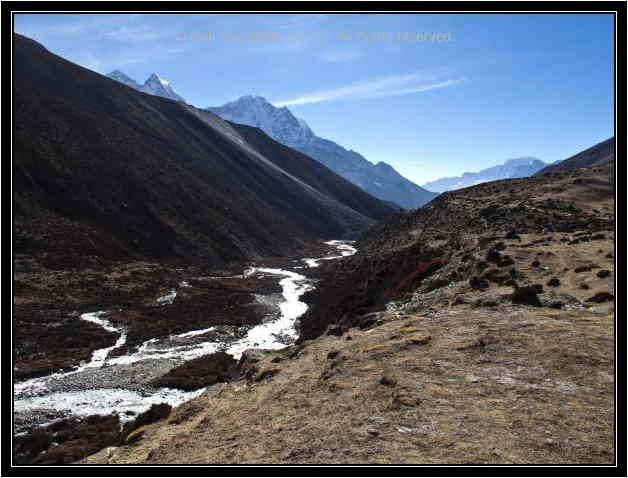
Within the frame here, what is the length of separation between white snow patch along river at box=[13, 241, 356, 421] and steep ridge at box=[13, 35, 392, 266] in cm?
2771

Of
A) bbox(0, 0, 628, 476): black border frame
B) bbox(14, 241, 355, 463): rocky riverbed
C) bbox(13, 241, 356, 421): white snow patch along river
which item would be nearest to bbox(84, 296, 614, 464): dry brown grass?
bbox(0, 0, 628, 476): black border frame

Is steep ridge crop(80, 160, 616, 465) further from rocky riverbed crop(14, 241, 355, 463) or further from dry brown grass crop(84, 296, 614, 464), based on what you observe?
rocky riverbed crop(14, 241, 355, 463)

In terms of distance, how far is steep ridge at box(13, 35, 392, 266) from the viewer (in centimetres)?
8312

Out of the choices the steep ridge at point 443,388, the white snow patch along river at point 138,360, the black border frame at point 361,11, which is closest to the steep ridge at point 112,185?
the white snow patch along river at point 138,360

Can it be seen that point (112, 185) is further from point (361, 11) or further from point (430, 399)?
point (430, 399)

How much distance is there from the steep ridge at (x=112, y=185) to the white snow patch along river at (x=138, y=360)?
90.9ft

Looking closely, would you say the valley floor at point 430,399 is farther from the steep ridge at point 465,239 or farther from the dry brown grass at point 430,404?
the steep ridge at point 465,239

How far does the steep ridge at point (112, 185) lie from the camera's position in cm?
8312

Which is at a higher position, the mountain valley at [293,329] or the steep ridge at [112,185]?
the steep ridge at [112,185]

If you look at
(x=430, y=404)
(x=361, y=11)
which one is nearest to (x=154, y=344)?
(x=430, y=404)

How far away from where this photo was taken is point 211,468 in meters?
→ 7.43

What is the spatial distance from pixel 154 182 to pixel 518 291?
363 ft

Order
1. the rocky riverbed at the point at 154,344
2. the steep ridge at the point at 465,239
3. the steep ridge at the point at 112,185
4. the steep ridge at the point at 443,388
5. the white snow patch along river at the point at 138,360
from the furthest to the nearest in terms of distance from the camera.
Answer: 1. the steep ridge at the point at 112,185
2. the steep ridge at the point at 465,239
3. the white snow patch along river at the point at 138,360
4. the rocky riverbed at the point at 154,344
5. the steep ridge at the point at 443,388

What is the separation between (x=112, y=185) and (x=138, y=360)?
7611 centimetres
